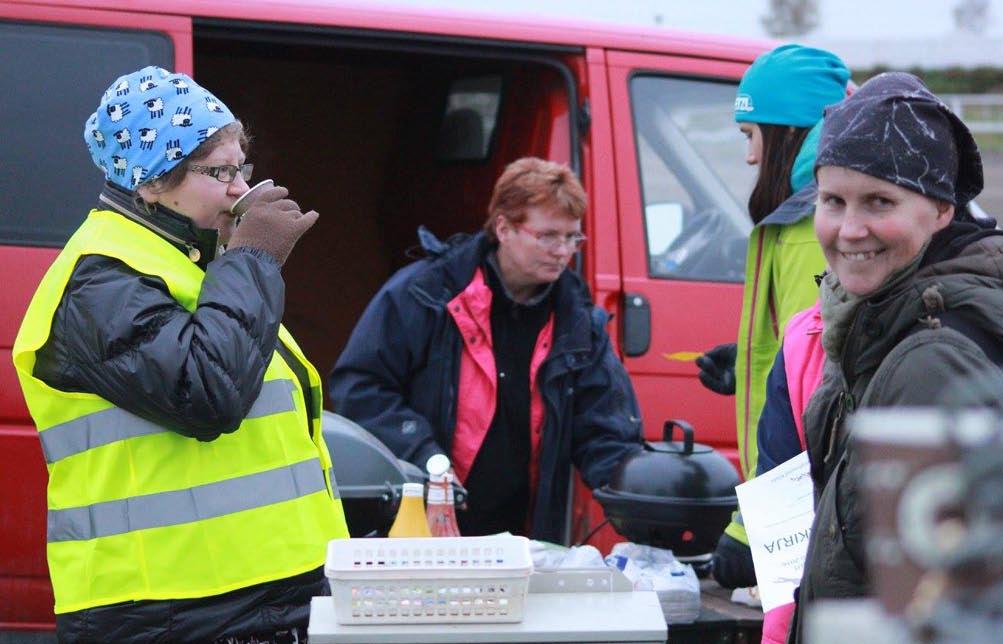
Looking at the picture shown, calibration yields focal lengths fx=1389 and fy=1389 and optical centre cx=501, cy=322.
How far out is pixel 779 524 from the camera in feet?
7.78

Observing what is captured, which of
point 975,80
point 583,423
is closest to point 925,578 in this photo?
point 583,423

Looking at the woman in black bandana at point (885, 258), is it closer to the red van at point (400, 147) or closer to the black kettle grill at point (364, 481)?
the black kettle grill at point (364, 481)

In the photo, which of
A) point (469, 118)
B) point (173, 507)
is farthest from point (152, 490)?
point (469, 118)

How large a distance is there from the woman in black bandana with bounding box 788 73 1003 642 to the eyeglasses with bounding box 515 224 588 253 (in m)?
1.91

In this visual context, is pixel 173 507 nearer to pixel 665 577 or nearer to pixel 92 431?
pixel 92 431

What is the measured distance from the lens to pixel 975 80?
30.2m

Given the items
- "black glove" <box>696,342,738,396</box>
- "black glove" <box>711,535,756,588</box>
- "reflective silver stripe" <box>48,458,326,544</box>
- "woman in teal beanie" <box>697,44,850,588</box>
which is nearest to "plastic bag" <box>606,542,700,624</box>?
"black glove" <box>711,535,756,588</box>

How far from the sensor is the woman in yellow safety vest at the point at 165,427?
2293 mm

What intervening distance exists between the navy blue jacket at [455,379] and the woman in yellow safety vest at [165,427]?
131 cm

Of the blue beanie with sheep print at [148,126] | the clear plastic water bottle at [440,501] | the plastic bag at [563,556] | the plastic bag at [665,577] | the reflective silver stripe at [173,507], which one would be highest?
the blue beanie with sheep print at [148,126]

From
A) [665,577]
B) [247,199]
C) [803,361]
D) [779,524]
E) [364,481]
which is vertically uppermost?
[247,199]

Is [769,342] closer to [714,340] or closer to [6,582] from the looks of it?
[714,340]

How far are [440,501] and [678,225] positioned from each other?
5.54ft

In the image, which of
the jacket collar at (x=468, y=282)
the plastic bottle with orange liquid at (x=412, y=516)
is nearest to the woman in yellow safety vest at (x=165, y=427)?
the plastic bottle with orange liquid at (x=412, y=516)
